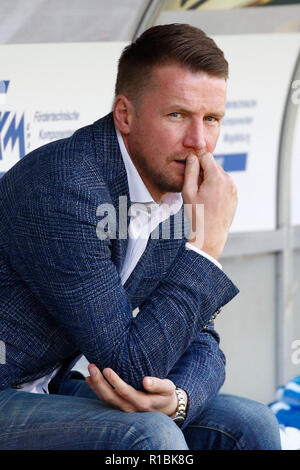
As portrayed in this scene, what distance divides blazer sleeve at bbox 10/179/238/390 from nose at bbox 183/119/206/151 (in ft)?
1.24

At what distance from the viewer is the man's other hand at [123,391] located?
2.21m

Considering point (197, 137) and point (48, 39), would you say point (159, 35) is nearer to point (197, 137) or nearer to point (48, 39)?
point (197, 137)

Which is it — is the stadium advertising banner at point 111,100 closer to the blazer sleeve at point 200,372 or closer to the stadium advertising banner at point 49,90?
the stadium advertising banner at point 49,90

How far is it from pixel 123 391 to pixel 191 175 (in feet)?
2.28

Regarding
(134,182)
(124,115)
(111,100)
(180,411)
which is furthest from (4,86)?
(180,411)

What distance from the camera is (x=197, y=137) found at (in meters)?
2.51

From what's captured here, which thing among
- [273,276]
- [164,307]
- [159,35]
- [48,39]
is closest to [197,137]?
[159,35]

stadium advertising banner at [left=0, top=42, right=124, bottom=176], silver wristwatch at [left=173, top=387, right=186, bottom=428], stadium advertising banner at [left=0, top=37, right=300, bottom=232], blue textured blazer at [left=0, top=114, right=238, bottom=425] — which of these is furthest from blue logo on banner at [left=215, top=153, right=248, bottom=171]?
silver wristwatch at [left=173, top=387, right=186, bottom=428]

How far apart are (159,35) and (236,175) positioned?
264 centimetres

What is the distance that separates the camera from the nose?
251 cm

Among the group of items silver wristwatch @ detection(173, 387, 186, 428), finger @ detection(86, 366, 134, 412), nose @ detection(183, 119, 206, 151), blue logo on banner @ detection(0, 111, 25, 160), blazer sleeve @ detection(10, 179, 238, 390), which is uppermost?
blue logo on banner @ detection(0, 111, 25, 160)

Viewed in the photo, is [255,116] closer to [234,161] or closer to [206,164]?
[234,161]

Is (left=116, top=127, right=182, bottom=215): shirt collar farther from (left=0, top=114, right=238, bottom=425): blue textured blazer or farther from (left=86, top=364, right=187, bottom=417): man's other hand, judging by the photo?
(left=86, top=364, right=187, bottom=417): man's other hand

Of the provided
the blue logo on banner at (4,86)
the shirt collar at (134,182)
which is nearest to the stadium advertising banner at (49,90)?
the blue logo on banner at (4,86)
